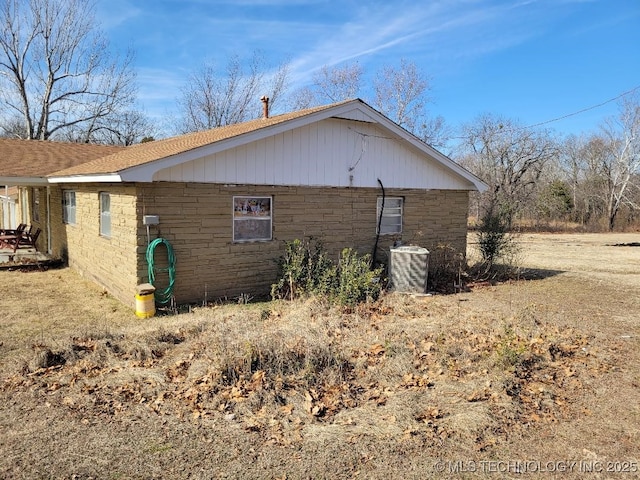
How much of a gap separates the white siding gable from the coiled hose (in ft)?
3.86

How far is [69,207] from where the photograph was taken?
42.2 feet

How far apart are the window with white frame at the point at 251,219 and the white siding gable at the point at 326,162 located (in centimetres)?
44

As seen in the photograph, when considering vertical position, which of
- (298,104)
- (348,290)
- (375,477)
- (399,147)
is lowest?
(375,477)

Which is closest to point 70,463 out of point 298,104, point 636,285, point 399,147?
point 399,147

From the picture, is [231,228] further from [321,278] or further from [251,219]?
[321,278]

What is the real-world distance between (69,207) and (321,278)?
326 inches

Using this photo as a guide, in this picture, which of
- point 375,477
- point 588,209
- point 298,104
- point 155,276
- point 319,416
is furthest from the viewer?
point 588,209

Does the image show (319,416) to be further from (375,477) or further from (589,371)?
(589,371)

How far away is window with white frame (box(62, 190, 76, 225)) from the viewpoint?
12406 millimetres

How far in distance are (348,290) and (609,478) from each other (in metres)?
5.38

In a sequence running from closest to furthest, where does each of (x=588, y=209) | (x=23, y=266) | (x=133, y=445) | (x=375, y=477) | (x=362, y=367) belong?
1. (x=375, y=477)
2. (x=133, y=445)
3. (x=362, y=367)
4. (x=23, y=266)
5. (x=588, y=209)

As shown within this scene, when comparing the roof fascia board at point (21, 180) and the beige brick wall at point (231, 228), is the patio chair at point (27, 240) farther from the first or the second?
the beige brick wall at point (231, 228)

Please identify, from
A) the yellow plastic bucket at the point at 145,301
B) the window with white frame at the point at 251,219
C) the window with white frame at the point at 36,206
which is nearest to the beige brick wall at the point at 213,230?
the window with white frame at the point at 251,219

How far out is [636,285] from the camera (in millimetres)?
11852
